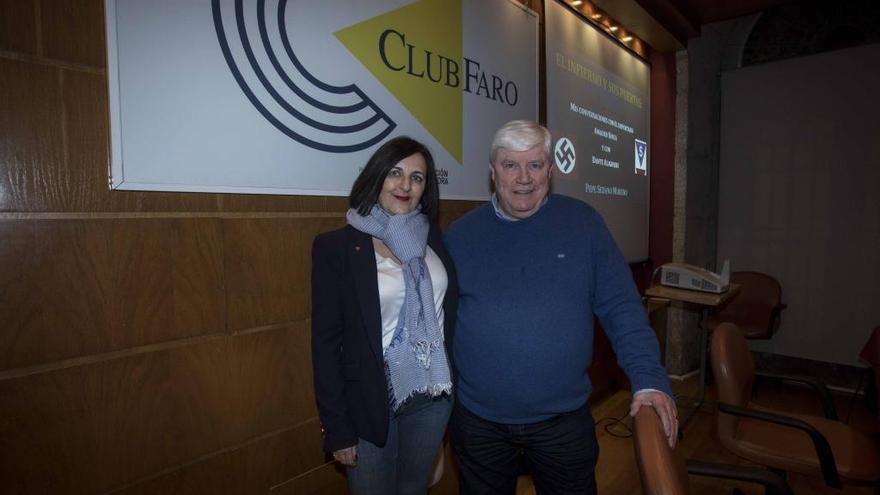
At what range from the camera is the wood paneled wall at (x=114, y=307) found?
1.18 meters

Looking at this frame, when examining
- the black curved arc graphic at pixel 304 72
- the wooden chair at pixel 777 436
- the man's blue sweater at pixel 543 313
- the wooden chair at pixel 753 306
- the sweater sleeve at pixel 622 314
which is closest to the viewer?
the sweater sleeve at pixel 622 314

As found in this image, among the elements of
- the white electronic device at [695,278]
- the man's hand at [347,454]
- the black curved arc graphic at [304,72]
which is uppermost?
the black curved arc graphic at [304,72]

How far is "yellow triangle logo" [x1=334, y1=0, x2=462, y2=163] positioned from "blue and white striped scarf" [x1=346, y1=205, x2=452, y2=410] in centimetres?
87

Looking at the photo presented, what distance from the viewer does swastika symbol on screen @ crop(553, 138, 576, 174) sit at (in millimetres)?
3164

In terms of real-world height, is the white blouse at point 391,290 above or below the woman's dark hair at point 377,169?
below

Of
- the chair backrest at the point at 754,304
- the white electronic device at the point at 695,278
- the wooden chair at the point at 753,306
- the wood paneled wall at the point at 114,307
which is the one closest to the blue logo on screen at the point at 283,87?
the wood paneled wall at the point at 114,307

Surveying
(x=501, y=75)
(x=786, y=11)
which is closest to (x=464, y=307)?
(x=501, y=75)

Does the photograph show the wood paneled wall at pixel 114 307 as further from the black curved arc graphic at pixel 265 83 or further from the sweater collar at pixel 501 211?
the sweater collar at pixel 501 211

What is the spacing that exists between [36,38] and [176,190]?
1.59 ft

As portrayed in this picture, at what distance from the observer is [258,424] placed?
169 cm

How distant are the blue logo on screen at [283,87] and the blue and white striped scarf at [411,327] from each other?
52 cm

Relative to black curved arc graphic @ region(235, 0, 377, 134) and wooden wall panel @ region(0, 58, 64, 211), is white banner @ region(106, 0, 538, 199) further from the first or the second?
wooden wall panel @ region(0, 58, 64, 211)

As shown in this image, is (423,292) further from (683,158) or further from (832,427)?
(683,158)

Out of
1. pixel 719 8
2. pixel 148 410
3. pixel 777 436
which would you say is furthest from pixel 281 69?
pixel 719 8
